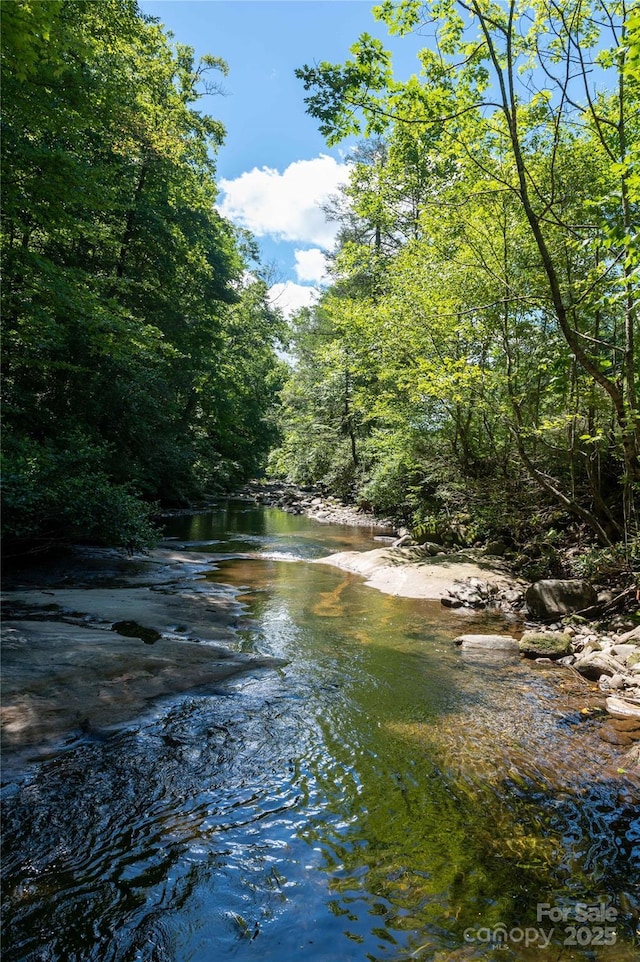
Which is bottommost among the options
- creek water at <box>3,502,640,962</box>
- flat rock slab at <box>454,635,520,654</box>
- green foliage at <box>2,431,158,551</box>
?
creek water at <box>3,502,640,962</box>

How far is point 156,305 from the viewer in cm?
1750

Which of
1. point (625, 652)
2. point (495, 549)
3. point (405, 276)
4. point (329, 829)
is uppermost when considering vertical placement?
point (405, 276)

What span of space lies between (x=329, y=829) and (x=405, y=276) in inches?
536

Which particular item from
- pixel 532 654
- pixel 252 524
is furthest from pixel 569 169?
pixel 252 524

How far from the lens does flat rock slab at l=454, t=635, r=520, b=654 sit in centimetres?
721

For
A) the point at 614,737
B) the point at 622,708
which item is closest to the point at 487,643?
the point at 622,708

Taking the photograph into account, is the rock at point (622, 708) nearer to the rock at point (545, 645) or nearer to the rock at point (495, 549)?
the rock at point (545, 645)

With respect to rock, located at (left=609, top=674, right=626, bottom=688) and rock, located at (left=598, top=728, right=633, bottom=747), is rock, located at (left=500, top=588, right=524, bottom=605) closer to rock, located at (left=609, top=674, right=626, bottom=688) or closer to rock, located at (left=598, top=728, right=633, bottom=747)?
rock, located at (left=609, top=674, right=626, bottom=688)

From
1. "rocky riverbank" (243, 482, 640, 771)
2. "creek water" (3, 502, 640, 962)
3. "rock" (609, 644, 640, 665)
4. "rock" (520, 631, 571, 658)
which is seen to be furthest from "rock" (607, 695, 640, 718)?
"rock" (520, 631, 571, 658)

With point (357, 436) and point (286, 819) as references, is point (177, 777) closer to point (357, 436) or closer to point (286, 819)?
point (286, 819)

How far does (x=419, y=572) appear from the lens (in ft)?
37.0

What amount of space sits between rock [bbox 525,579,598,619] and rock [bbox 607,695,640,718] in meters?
2.98

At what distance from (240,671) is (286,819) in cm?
257

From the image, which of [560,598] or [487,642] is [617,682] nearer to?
[487,642]
